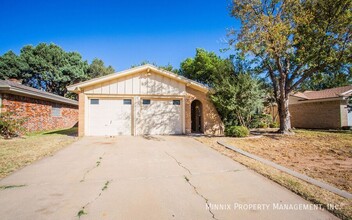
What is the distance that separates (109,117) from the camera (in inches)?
445

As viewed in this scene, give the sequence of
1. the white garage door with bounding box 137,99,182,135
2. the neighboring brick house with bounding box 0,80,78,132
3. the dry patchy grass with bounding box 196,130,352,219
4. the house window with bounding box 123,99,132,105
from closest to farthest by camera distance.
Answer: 1. the dry patchy grass with bounding box 196,130,352,219
2. the neighboring brick house with bounding box 0,80,78,132
3. the house window with bounding box 123,99,132,105
4. the white garage door with bounding box 137,99,182,135

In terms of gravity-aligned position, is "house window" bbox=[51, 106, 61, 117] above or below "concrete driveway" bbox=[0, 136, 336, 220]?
above

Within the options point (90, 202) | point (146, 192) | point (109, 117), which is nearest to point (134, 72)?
point (109, 117)

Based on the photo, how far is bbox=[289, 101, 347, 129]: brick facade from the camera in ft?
54.0

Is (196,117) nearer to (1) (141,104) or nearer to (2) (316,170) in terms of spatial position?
(1) (141,104)

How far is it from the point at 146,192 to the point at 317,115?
68.0 ft

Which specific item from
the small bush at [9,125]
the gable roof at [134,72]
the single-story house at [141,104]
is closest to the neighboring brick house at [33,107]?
the small bush at [9,125]

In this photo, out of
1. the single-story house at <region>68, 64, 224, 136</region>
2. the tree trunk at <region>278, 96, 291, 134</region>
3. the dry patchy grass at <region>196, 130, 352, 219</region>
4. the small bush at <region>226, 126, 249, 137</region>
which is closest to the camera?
the dry patchy grass at <region>196, 130, 352, 219</region>

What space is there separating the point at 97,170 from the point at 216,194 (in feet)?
10.7

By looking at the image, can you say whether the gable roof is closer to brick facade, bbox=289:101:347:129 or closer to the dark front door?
the dark front door

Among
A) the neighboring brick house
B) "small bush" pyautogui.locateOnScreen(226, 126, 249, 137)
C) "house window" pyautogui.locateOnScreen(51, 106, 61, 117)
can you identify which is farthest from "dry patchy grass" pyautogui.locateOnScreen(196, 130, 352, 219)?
"house window" pyautogui.locateOnScreen(51, 106, 61, 117)

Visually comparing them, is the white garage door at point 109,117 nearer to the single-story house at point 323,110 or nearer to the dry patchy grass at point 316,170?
the dry patchy grass at point 316,170

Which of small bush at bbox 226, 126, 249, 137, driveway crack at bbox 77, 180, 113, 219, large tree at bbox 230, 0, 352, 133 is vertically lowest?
Result: driveway crack at bbox 77, 180, 113, 219

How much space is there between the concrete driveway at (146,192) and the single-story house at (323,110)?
16784 mm
